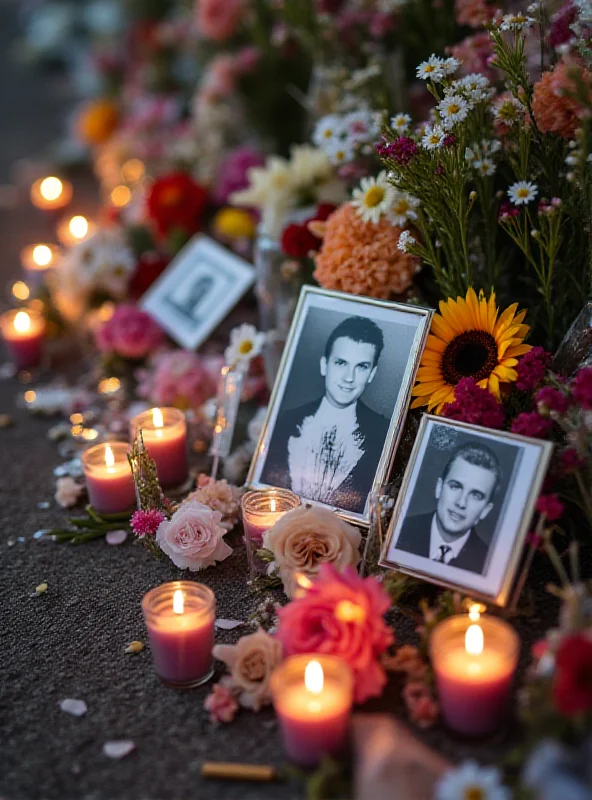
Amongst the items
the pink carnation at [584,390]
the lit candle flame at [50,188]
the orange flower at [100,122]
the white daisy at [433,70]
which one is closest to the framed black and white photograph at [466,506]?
the pink carnation at [584,390]

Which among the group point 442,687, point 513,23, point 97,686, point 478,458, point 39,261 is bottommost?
point 97,686

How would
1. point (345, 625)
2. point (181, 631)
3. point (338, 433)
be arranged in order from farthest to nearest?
point (338, 433) → point (181, 631) → point (345, 625)

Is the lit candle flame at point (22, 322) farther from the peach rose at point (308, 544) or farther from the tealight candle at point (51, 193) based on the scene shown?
the peach rose at point (308, 544)

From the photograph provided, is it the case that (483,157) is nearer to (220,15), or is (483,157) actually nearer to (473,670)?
(473,670)

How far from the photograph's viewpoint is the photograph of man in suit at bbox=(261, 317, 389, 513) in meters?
1.97

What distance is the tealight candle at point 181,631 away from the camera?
5.17 ft

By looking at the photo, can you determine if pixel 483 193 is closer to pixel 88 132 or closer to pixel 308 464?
pixel 308 464

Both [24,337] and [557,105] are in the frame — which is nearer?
[557,105]

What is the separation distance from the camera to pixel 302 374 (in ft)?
6.91

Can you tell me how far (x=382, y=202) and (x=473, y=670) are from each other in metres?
1.15

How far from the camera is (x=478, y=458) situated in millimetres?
1688

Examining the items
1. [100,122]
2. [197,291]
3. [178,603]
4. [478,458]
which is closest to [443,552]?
[478,458]

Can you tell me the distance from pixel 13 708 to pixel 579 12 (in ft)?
5.98

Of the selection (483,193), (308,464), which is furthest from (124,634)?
(483,193)
